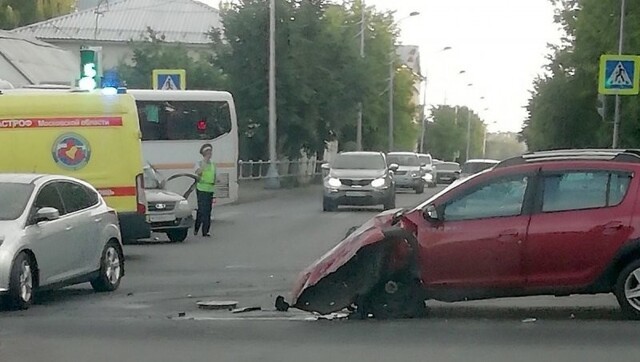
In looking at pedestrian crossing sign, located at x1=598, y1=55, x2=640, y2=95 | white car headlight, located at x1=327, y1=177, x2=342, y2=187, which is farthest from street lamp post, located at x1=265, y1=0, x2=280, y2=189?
pedestrian crossing sign, located at x1=598, y1=55, x2=640, y2=95

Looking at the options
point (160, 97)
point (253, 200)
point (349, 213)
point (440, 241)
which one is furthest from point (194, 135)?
point (440, 241)

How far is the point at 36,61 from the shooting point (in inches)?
1924

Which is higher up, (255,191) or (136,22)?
(136,22)

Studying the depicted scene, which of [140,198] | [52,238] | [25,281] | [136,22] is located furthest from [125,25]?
[25,281]

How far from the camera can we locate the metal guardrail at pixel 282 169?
5244cm

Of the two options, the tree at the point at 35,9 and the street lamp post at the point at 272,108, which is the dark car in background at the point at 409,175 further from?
the tree at the point at 35,9

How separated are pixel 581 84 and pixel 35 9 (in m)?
34.2

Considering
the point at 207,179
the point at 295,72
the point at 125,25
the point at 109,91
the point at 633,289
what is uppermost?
the point at 125,25

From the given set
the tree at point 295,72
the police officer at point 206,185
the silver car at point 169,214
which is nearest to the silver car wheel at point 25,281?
the silver car at point 169,214

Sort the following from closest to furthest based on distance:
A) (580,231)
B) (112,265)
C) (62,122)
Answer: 1. (580,231)
2. (112,265)
3. (62,122)

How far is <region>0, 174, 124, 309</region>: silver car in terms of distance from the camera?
554 inches

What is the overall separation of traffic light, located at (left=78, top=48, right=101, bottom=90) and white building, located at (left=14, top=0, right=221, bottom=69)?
Result: 53.7m

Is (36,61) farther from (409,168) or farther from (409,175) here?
(409,175)

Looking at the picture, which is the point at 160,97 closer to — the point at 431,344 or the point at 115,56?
the point at 431,344
